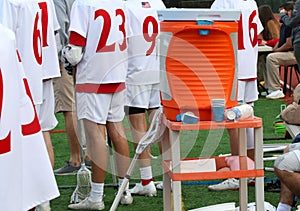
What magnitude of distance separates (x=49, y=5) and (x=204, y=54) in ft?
6.61

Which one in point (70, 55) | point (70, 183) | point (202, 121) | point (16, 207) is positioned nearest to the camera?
point (16, 207)

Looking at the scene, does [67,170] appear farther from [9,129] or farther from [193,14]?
[9,129]

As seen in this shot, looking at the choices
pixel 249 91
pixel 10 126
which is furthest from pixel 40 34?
pixel 10 126

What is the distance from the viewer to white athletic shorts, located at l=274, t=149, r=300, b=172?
5.02 meters

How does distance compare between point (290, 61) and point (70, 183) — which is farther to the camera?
point (290, 61)

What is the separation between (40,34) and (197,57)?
170 cm

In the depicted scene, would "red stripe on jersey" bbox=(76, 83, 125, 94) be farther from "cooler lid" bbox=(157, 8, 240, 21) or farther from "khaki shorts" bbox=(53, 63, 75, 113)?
"cooler lid" bbox=(157, 8, 240, 21)

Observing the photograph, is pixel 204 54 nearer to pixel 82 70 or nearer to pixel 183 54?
pixel 183 54

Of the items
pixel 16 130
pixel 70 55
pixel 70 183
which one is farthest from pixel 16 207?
pixel 70 183

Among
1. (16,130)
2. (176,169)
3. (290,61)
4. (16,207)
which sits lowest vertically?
(290,61)

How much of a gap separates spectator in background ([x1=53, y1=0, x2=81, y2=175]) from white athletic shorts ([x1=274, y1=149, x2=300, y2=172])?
276 centimetres

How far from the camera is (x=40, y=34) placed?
5480 mm

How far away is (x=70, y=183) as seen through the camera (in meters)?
6.93

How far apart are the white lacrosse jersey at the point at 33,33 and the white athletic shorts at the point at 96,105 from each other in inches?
13.3
